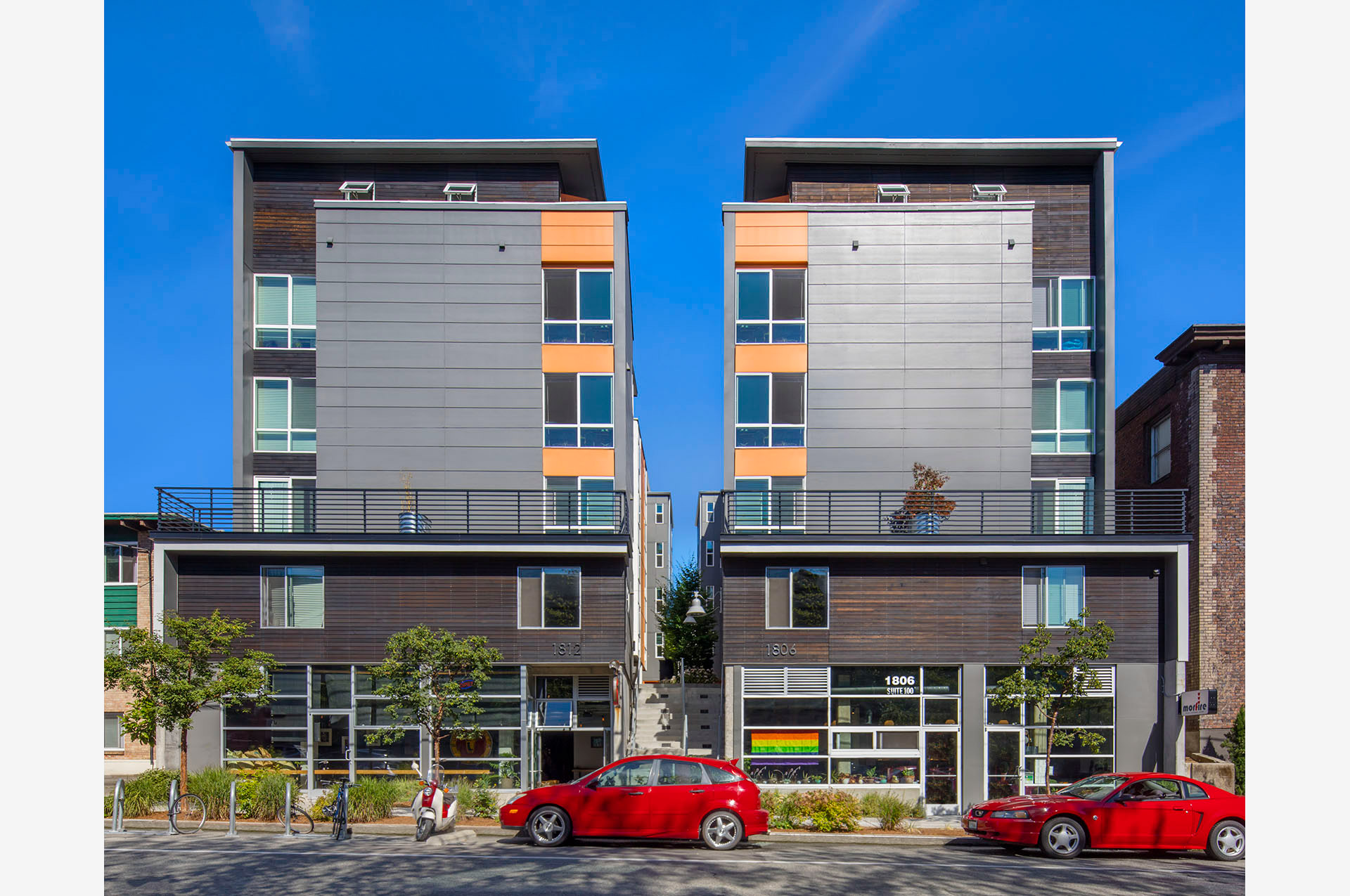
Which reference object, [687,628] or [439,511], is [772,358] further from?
[687,628]

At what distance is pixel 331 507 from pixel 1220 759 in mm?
22243

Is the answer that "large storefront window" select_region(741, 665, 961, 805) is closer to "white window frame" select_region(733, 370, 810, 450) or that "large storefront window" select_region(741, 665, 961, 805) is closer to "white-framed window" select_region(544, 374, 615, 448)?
"white window frame" select_region(733, 370, 810, 450)

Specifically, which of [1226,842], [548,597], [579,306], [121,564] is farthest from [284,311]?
[1226,842]

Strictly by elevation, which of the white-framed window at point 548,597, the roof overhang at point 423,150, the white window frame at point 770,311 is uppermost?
the roof overhang at point 423,150

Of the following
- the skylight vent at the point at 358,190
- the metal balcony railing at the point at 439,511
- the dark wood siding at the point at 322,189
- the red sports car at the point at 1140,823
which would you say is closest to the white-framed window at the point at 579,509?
the metal balcony railing at the point at 439,511

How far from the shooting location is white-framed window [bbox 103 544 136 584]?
29031mm

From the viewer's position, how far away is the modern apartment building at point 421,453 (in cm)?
2342

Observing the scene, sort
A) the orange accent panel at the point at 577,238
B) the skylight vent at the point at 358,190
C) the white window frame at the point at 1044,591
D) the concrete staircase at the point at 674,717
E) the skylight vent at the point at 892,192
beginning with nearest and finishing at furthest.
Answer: the white window frame at the point at 1044,591, the orange accent panel at the point at 577,238, the skylight vent at the point at 358,190, the skylight vent at the point at 892,192, the concrete staircase at the point at 674,717

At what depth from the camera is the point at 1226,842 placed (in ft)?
51.4

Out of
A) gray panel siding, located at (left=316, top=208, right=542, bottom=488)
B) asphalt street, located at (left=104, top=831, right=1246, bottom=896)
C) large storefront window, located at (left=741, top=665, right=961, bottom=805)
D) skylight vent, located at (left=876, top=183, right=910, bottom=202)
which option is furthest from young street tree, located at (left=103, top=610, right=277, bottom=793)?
skylight vent, located at (left=876, top=183, right=910, bottom=202)

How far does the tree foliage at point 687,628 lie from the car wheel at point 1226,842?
83.9 ft

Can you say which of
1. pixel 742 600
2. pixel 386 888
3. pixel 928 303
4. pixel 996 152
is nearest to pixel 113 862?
pixel 386 888

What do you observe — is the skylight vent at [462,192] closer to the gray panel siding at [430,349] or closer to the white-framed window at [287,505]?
the gray panel siding at [430,349]

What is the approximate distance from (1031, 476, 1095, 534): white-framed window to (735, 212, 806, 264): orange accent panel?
28.3 ft
